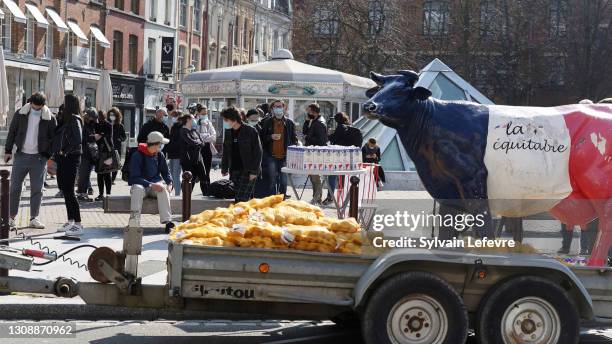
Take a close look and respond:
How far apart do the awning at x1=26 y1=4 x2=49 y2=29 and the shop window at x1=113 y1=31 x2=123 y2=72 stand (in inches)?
357

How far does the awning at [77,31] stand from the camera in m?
44.1

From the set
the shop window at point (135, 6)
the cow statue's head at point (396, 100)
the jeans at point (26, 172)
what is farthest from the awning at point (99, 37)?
the cow statue's head at point (396, 100)

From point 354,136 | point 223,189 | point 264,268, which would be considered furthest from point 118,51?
point 264,268

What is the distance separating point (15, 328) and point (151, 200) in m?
5.35

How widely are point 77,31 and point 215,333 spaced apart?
38310 mm

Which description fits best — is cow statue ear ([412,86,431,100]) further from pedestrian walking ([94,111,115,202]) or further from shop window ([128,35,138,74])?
shop window ([128,35,138,74])

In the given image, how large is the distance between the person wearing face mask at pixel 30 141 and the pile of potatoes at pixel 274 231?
19.0 ft

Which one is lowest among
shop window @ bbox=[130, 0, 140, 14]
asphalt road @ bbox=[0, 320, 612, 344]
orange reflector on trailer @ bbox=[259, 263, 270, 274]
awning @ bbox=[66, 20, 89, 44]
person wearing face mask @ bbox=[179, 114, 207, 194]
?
asphalt road @ bbox=[0, 320, 612, 344]

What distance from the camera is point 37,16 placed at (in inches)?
1596

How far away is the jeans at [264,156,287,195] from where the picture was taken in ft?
49.5

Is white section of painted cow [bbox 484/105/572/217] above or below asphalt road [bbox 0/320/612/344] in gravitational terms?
above

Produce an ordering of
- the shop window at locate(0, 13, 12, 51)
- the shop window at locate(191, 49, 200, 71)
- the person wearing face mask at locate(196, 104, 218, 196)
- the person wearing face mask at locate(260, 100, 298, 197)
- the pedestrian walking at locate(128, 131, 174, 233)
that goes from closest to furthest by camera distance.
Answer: the pedestrian walking at locate(128, 131, 174, 233)
the person wearing face mask at locate(260, 100, 298, 197)
the person wearing face mask at locate(196, 104, 218, 196)
the shop window at locate(0, 13, 12, 51)
the shop window at locate(191, 49, 200, 71)

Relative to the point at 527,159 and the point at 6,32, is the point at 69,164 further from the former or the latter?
the point at 6,32

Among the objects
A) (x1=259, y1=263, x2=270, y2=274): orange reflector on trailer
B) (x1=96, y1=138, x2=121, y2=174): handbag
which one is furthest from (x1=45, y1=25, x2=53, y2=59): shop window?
(x1=259, y1=263, x2=270, y2=274): orange reflector on trailer
